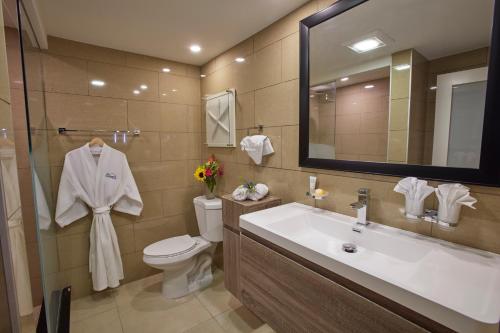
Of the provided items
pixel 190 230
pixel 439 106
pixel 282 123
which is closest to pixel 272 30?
pixel 282 123

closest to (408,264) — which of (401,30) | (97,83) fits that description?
(401,30)

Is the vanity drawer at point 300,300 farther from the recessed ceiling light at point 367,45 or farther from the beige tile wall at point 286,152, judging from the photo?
the recessed ceiling light at point 367,45

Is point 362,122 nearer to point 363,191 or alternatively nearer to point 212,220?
point 363,191

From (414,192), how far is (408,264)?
0.34 metres

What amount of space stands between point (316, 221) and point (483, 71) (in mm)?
1091

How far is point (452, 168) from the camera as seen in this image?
3.62 ft

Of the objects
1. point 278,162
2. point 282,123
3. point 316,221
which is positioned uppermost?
point 282,123

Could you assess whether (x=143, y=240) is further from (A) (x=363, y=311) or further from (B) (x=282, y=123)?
(A) (x=363, y=311)

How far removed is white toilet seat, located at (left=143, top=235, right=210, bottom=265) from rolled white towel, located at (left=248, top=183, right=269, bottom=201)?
0.85 metres

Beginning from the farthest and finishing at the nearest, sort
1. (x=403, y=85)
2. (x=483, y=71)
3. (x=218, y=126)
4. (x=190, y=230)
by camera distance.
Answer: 1. (x=190, y=230)
2. (x=218, y=126)
3. (x=403, y=85)
4. (x=483, y=71)

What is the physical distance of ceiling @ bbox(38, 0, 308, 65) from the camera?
1.68m

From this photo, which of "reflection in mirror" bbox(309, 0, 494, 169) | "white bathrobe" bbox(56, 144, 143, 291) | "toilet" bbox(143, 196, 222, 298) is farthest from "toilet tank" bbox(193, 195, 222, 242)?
"reflection in mirror" bbox(309, 0, 494, 169)

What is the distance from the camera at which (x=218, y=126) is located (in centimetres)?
265

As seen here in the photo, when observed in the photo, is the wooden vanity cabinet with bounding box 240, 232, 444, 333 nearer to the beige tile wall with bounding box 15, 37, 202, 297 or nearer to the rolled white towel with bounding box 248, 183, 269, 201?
the rolled white towel with bounding box 248, 183, 269, 201
